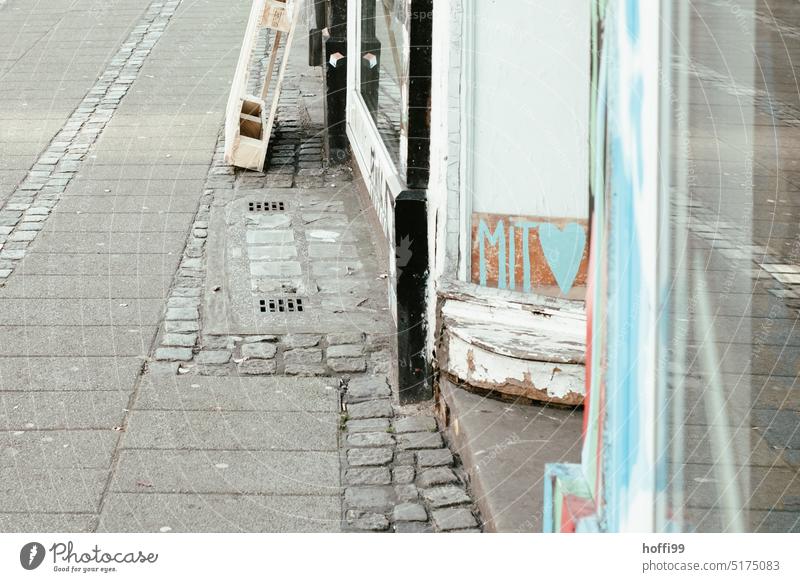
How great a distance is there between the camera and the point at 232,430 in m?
4.08

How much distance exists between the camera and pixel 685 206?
2.08m

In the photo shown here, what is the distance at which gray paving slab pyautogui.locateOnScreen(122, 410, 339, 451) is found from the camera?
3.98 meters

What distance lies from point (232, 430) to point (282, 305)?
126cm

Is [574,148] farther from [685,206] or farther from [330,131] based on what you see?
[330,131]

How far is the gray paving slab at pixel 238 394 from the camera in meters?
4.29

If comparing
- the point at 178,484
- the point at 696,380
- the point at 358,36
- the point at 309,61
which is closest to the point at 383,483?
the point at 178,484

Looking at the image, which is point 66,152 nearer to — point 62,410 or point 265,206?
point 265,206

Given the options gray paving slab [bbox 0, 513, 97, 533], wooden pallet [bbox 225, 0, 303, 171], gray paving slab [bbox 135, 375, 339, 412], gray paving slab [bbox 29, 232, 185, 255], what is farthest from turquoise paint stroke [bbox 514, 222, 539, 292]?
wooden pallet [bbox 225, 0, 303, 171]

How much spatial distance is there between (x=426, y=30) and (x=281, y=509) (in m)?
1.69

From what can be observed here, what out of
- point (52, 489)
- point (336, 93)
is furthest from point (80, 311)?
point (336, 93)

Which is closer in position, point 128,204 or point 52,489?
point 52,489

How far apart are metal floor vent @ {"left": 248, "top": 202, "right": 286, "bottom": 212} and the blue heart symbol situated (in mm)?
2778
